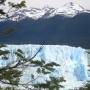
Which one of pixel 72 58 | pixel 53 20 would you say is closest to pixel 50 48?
pixel 72 58

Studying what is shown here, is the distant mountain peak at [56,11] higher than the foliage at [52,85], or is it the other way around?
the distant mountain peak at [56,11]

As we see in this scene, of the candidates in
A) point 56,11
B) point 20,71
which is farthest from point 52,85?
point 56,11

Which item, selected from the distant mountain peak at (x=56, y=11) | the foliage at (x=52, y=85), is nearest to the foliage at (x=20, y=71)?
the foliage at (x=52, y=85)

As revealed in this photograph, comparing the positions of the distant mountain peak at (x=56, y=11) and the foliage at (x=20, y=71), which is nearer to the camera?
the foliage at (x=20, y=71)

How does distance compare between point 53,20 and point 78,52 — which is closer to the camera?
point 78,52

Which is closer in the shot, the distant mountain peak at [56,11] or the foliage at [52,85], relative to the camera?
the foliage at [52,85]

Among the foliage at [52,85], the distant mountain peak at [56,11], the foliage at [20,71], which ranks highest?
the distant mountain peak at [56,11]

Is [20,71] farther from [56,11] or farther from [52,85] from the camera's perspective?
[56,11]

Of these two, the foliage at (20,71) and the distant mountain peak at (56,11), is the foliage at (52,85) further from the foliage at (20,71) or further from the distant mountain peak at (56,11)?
the distant mountain peak at (56,11)

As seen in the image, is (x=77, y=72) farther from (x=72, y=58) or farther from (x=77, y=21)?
(x=77, y=21)

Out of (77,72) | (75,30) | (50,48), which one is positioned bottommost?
(77,72)

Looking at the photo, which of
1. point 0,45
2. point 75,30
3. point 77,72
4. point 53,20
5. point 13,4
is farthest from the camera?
point 53,20
